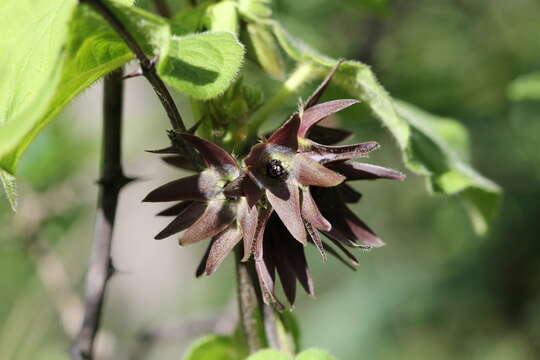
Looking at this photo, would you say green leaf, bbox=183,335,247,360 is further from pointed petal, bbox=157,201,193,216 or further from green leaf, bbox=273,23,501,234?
green leaf, bbox=273,23,501,234

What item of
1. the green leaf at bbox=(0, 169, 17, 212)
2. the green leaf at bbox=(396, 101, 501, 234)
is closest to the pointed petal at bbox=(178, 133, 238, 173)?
the green leaf at bbox=(0, 169, 17, 212)

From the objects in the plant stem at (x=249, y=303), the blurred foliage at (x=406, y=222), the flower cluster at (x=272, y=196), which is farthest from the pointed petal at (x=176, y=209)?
the blurred foliage at (x=406, y=222)

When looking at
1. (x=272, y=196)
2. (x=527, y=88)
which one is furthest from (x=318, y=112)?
(x=527, y=88)

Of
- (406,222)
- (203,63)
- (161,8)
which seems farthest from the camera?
(406,222)

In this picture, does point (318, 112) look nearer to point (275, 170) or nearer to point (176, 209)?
point (275, 170)

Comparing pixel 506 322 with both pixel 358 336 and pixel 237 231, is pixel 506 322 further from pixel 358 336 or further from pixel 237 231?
pixel 237 231

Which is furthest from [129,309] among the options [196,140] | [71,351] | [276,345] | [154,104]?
[196,140]

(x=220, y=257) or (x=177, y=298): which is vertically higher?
(x=220, y=257)
